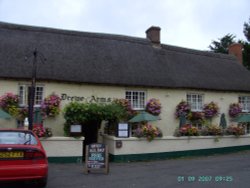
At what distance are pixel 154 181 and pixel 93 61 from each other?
29.9 ft

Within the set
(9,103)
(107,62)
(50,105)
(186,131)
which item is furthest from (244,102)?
(9,103)

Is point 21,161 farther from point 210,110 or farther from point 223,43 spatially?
point 223,43

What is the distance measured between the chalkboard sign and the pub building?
3.05m

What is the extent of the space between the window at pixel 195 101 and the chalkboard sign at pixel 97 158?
9277mm

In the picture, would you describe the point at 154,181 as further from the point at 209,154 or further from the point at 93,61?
the point at 93,61

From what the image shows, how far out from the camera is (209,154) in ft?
48.0

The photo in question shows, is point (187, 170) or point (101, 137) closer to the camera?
point (187, 170)

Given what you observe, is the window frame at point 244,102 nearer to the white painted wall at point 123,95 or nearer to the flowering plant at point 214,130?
the white painted wall at point 123,95

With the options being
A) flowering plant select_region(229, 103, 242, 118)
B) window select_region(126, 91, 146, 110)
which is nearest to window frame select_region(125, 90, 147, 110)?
window select_region(126, 91, 146, 110)

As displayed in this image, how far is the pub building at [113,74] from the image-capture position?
45.1 ft

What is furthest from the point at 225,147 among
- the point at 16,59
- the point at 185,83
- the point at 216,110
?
the point at 16,59

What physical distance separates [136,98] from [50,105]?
4956 mm

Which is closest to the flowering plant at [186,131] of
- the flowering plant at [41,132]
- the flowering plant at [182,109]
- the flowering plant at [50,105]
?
the flowering plant at [182,109]
